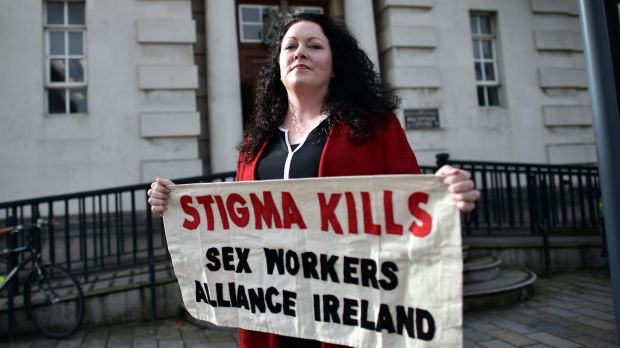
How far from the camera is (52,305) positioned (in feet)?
15.8

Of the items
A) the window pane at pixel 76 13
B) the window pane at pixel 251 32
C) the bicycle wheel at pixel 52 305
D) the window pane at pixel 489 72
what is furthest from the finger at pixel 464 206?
the window pane at pixel 489 72

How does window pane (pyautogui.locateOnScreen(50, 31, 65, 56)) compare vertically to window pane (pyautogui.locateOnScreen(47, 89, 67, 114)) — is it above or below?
above

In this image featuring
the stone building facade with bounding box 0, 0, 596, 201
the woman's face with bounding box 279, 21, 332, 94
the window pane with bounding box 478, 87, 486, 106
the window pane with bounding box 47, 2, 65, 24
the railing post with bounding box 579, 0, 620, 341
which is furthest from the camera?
the window pane with bounding box 478, 87, 486, 106

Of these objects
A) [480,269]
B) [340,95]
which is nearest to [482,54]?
[480,269]

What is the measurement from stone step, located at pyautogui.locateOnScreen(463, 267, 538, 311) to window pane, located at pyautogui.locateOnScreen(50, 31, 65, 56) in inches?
307

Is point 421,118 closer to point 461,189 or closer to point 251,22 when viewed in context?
point 251,22

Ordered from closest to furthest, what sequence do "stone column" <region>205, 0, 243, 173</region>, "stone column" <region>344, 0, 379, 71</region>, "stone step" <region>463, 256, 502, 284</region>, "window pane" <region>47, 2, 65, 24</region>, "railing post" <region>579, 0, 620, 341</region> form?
A: 1. "railing post" <region>579, 0, 620, 341</region>
2. "stone step" <region>463, 256, 502, 284</region>
3. "window pane" <region>47, 2, 65, 24</region>
4. "stone column" <region>205, 0, 243, 173</region>
5. "stone column" <region>344, 0, 379, 71</region>

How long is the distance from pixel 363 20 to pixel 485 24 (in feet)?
10.9

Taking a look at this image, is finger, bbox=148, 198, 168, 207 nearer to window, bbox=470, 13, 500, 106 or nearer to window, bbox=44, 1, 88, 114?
window, bbox=44, 1, 88, 114

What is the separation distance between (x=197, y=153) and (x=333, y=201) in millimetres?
6726

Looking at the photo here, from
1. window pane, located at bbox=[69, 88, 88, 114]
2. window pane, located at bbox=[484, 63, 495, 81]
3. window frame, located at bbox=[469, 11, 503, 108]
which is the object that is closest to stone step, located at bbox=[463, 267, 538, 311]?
window frame, located at bbox=[469, 11, 503, 108]

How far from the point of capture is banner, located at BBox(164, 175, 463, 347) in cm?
162

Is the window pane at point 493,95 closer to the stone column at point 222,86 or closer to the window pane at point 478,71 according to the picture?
the window pane at point 478,71

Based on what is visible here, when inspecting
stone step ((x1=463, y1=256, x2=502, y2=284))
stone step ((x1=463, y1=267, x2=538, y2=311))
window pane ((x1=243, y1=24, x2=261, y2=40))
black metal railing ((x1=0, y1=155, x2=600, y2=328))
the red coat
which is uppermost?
window pane ((x1=243, y1=24, x2=261, y2=40))
